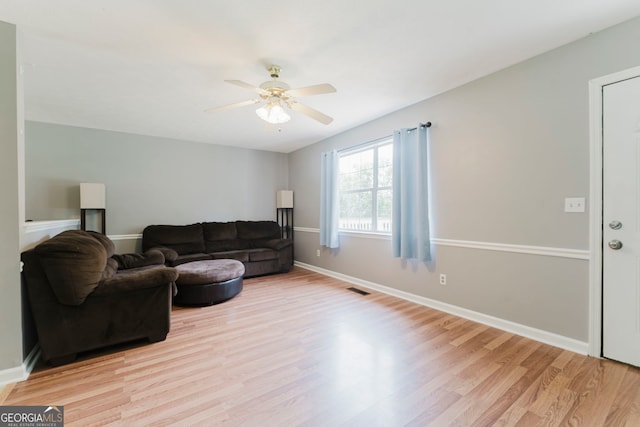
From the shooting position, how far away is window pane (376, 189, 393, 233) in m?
3.72

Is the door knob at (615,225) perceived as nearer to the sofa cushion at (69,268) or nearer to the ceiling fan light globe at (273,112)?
the ceiling fan light globe at (273,112)

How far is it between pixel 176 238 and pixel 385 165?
137 inches

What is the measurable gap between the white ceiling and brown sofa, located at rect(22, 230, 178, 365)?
5.03ft

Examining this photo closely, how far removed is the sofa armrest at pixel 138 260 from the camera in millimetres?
3295

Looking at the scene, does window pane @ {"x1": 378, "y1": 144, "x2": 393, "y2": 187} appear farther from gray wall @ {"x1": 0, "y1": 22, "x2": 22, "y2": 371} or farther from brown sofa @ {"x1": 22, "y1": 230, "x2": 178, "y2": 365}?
gray wall @ {"x1": 0, "y1": 22, "x2": 22, "y2": 371}

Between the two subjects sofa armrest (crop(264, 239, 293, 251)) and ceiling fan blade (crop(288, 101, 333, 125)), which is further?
sofa armrest (crop(264, 239, 293, 251))

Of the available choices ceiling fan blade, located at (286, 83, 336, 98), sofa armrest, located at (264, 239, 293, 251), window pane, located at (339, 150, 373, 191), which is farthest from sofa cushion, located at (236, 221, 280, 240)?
ceiling fan blade, located at (286, 83, 336, 98)

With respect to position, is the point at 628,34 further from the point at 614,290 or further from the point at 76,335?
the point at 76,335

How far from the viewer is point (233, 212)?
17.3ft

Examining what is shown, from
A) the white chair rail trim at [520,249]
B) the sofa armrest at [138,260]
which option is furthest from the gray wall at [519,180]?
the sofa armrest at [138,260]

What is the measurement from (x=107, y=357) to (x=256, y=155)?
417 centimetres

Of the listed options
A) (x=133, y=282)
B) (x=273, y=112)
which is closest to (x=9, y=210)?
(x=133, y=282)

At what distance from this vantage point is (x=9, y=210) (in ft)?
5.76

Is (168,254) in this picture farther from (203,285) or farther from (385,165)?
(385,165)
